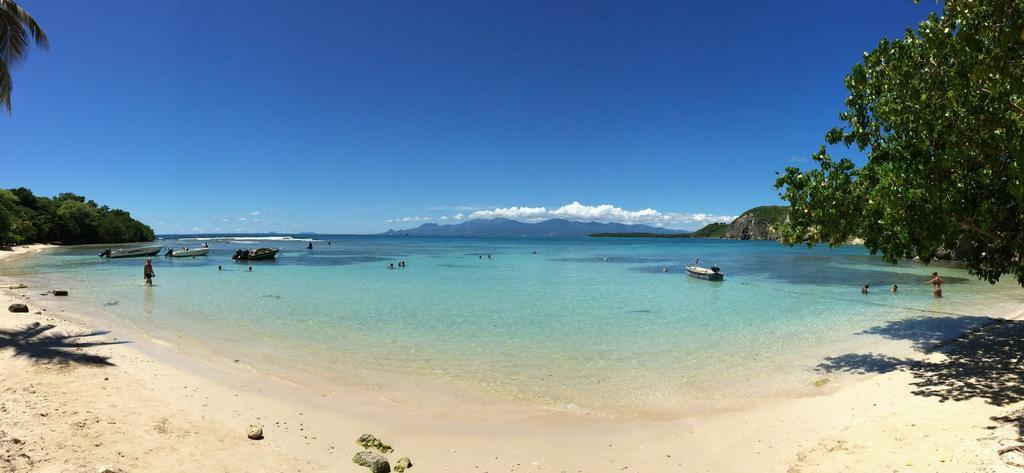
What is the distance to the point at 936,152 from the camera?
33.2 ft

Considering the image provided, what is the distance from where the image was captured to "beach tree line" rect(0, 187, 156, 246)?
69688 millimetres

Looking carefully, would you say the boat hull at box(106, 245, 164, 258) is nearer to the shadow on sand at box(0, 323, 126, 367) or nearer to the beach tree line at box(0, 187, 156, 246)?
the beach tree line at box(0, 187, 156, 246)

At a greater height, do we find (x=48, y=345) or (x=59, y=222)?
(x=59, y=222)

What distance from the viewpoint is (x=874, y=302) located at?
85.1ft

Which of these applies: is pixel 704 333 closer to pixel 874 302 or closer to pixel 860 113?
pixel 860 113

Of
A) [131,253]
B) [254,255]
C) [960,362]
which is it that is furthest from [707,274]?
[131,253]

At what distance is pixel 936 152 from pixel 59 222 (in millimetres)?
124209

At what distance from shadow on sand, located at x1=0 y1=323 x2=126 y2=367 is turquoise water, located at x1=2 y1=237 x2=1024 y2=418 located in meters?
2.90

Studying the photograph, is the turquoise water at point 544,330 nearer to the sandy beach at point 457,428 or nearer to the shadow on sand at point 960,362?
the shadow on sand at point 960,362

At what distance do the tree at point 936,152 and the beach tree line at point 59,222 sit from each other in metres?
87.7

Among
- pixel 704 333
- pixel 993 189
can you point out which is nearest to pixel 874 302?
pixel 704 333

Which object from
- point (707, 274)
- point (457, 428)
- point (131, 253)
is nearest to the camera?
point (457, 428)

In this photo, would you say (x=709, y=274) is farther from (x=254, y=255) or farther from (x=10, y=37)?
(x=254, y=255)

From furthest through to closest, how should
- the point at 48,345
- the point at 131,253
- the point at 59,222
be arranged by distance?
1. the point at 59,222
2. the point at 131,253
3. the point at 48,345
